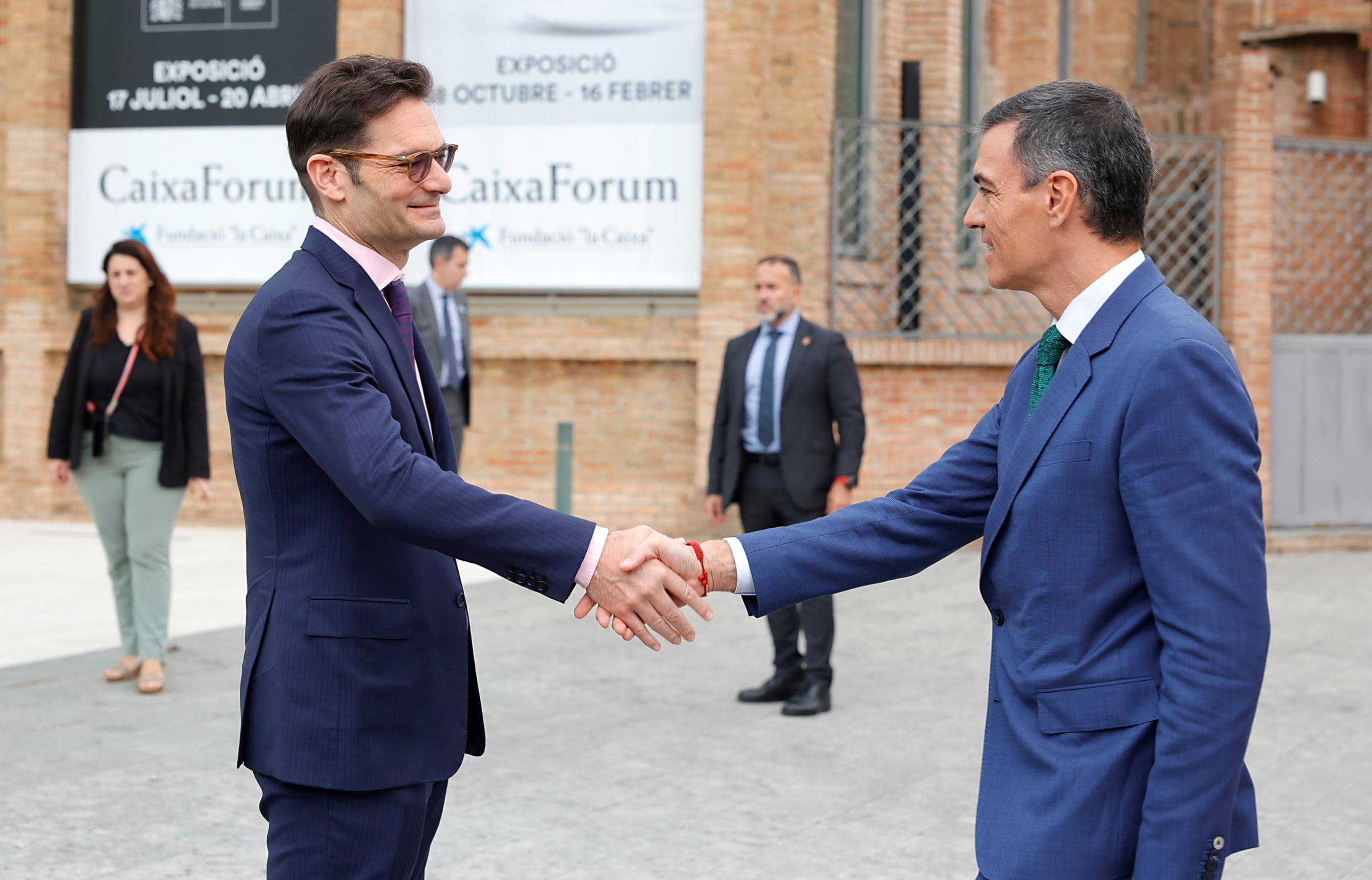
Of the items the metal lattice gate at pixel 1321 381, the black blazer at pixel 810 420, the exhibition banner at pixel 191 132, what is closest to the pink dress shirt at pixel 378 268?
the black blazer at pixel 810 420

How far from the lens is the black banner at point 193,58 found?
13.7m

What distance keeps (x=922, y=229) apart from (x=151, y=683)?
8.58 metres

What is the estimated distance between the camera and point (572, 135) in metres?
13.1

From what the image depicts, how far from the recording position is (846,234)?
13445 millimetres

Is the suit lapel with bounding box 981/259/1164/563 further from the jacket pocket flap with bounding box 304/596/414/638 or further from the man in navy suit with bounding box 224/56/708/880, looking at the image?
the jacket pocket flap with bounding box 304/596/414/638

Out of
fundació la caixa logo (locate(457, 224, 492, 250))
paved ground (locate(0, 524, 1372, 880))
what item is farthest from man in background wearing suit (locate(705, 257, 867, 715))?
fundació la caixa logo (locate(457, 224, 492, 250))

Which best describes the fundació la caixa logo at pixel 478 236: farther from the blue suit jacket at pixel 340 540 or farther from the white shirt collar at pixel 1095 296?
the white shirt collar at pixel 1095 296

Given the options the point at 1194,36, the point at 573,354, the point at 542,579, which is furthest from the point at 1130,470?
the point at 1194,36

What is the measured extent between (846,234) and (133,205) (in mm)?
6792

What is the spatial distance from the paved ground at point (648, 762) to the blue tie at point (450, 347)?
1458 mm

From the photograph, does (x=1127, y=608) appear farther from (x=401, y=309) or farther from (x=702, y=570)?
(x=401, y=309)

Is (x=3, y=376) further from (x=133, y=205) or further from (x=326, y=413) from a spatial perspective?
(x=326, y=413)

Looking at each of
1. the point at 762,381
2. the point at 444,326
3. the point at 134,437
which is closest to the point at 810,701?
the point at 762,381

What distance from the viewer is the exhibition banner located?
1371 centimetres
